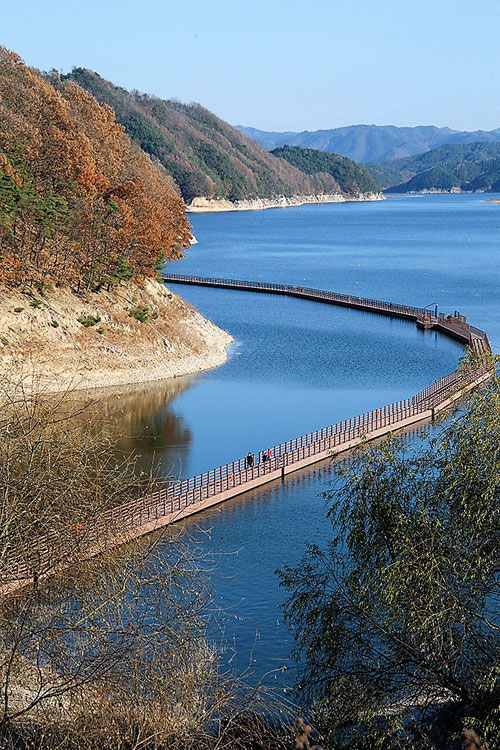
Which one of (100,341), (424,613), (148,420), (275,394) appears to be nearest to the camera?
(424,613)

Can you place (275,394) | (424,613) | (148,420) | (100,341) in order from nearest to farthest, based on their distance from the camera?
(424,613) → (148,420) → (275,394) → (100,341)

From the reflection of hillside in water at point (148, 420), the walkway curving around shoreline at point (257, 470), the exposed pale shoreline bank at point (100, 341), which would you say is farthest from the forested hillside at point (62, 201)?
the walkway curving around shoreline at point (257, 470)

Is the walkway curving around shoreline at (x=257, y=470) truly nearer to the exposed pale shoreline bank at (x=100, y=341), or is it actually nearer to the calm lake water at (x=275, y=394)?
the calm lake water at (x=275, y=394)

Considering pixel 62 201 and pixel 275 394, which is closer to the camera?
pixel 275 394

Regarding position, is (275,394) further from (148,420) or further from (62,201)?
(62,201)

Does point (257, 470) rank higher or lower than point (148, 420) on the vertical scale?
lower

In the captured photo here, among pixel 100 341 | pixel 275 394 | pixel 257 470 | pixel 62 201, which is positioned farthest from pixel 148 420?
pixel 62 201

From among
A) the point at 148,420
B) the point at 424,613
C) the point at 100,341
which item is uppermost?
the point at 424,613

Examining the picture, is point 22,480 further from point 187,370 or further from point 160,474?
point 187,370
